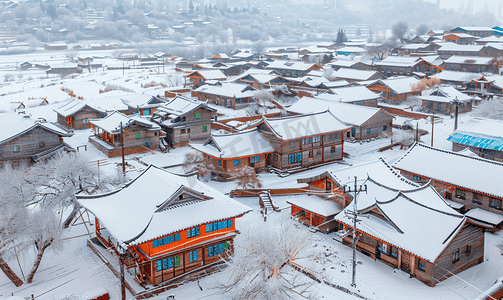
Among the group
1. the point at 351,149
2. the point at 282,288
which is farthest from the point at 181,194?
the point at 351,149

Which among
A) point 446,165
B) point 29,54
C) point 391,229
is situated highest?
point 29,54

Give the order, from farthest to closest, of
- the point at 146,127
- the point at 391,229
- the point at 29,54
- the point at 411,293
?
the point at 29,54 < the point at 146,127 < the point at 391,229 < the point at 411,293

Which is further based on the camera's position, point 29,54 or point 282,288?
point 29,54

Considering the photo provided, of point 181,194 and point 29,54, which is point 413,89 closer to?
point 181,194

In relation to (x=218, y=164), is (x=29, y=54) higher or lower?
higher

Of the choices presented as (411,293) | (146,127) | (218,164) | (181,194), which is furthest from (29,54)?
(411,293)

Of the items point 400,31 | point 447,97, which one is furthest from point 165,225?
point 400,31

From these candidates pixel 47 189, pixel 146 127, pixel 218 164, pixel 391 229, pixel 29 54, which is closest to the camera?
pixel 391 229

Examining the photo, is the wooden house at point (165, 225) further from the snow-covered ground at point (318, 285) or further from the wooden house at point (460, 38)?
the wooden house at point (460, 38)
